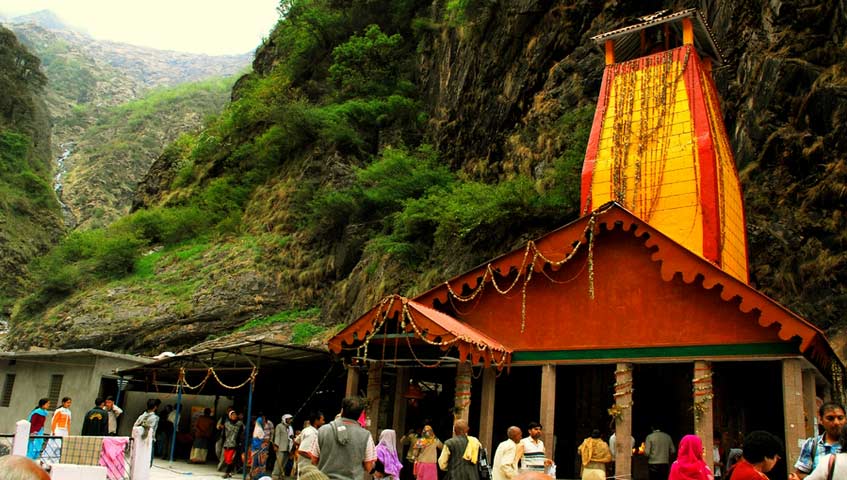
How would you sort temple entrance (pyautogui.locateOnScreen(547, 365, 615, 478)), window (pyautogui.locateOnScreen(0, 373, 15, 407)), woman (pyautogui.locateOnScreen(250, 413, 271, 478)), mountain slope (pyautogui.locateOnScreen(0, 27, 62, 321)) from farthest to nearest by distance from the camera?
1. mountain slope (pyautogui.locateOnScreen(0, 27, 62, 321))
2. window (pyautogui.locateOnScreen(0, 373, 15, 407))
3. temple entrance (pyautogui.locateOnScreen(547, 365, 615, 478))
4. woman (pyautogui.locateOnScreen(250, 413, 271, 478))

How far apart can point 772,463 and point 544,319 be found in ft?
27.7

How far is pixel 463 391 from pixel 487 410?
0.66m

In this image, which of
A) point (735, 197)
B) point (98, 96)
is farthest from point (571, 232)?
point (98, 96)

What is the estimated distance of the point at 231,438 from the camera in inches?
701

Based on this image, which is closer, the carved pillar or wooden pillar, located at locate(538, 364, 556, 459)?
wooden pillar, located at locate(538, 364, 556, 459)

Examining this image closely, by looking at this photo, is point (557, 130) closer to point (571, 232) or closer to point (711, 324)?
point (571, 232)

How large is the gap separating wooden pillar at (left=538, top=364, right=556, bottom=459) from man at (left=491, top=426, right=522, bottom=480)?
2.86 m

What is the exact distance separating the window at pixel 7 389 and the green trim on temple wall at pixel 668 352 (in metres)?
19.2

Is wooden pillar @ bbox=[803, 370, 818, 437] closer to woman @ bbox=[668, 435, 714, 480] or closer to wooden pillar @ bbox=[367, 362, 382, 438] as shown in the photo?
woman @ bbox=[668, 435, 714, 480]

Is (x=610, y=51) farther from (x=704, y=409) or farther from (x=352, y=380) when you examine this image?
(x=352, y=380)

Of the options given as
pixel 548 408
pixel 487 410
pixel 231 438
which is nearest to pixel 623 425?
pixel 548 408

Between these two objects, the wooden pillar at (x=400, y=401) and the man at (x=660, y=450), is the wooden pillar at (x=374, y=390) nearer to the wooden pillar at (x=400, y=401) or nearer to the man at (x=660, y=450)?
the wooden pillar at (x=400, y=401)

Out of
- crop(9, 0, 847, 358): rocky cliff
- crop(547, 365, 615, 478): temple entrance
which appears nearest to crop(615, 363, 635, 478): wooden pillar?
crop(547, 365, 615, 478): temple entrance

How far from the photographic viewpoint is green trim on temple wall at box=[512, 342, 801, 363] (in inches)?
457
